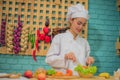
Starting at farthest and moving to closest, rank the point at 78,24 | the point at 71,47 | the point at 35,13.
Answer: the point at 35,13
the point at 71,47
the point at 78,24

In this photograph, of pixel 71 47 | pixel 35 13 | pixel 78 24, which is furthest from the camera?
pixel 35 13

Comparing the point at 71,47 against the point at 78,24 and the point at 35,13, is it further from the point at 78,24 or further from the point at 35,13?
the point at 35,13

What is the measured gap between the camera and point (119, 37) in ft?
13.0

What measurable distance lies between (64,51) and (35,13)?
1170mm

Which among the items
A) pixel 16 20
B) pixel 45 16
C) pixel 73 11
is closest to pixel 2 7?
pixel 16 20

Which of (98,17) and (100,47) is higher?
(98,17)

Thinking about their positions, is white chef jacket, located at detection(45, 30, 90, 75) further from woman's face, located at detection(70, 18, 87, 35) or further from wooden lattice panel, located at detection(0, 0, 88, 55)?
wooden lattice panel, located at detection(0, 0, 88, 55)

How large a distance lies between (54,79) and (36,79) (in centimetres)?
15

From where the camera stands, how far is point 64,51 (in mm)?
2975

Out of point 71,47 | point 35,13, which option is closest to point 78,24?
point 71,47

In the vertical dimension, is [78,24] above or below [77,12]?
below

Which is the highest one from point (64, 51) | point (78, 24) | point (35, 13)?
point (35, 13)

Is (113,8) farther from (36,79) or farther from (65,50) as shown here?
(36,79)

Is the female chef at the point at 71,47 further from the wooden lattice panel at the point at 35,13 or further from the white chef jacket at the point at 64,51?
the wooden lattice panel at the point at 35,13
